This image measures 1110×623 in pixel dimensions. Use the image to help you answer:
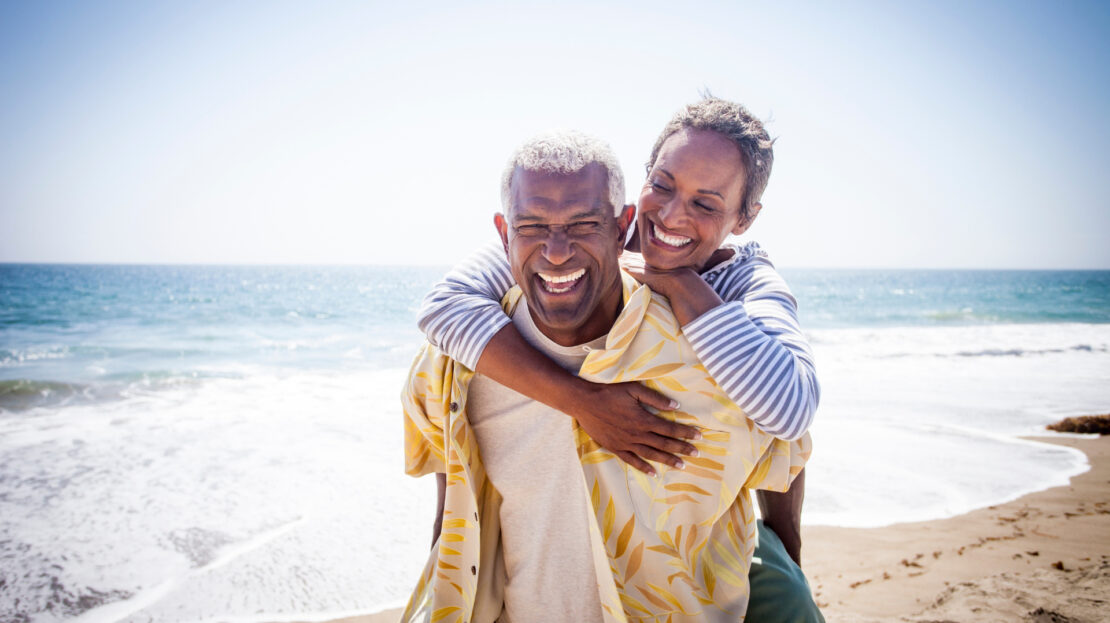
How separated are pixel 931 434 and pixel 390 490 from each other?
6836mm

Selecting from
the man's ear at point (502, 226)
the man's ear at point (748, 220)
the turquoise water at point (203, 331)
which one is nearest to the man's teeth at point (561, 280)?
the man's ear at point (502, 226)

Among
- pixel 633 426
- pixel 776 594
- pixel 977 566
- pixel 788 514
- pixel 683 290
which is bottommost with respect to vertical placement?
pixel 977 566

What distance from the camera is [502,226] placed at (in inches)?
90.0

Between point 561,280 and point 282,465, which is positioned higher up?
point 561,280

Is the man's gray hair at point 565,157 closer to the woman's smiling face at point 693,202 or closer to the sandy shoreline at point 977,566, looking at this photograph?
the woman's smiling face at point 693,202

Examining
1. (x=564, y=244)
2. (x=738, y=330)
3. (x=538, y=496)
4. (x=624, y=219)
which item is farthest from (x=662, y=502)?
(x=624, y=219)

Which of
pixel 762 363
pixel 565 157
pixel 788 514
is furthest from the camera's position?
pixel 788 514

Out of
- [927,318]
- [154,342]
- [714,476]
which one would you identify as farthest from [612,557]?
[927,318]

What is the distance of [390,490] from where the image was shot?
5.82 meters

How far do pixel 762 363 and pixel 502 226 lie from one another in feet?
3.68

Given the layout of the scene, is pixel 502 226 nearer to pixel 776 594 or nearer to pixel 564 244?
pixel 564 244

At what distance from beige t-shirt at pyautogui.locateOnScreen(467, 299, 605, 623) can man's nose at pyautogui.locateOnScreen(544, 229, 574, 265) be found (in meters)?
0.30

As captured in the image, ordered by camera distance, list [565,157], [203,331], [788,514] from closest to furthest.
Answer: [565,157] → [788,514] → [203,331]

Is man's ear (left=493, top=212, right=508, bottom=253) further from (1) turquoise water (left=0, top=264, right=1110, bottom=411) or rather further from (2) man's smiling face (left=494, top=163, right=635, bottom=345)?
(1) turquoise water (left=0, top=264, right=1110, bottom=411)
